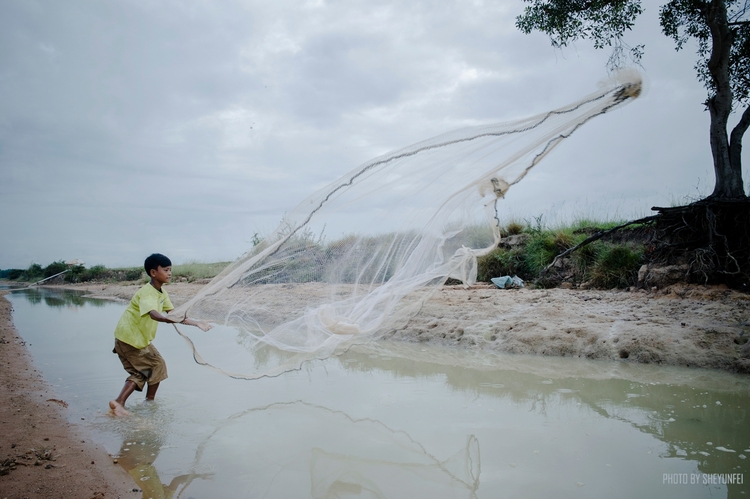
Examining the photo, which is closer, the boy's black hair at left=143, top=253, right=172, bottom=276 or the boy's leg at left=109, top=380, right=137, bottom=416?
the boy's leg at left=109, top=380, right=137, bottom=416

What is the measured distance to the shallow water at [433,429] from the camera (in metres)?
2.92

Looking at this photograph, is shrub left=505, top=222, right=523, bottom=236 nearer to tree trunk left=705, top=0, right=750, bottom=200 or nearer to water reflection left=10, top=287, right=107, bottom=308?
tree trunk left=705, top=0, right=750, bottom=200

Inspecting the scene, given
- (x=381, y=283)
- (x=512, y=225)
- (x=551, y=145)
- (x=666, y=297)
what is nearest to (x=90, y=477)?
(x=381, y=283)

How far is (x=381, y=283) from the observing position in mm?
4641

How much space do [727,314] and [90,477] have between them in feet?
22.4

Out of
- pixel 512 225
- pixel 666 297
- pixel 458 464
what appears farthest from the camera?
pixel 512 225

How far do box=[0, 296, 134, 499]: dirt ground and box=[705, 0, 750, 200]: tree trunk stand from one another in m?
9.16

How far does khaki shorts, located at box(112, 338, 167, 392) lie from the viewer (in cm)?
452

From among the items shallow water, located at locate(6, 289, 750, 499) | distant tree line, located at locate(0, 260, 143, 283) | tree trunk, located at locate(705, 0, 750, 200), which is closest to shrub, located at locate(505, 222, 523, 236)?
tree trunk, located at locate(705, 0, 750, 200)

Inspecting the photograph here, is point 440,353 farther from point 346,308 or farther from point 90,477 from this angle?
point 90,477

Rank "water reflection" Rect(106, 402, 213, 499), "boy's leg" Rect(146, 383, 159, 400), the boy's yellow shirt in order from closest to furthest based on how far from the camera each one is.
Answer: "water reflection" Rect(106, 402, 213, 499)
the boy's yellow shirt
"boy's leg" Rect(146, 383, 159, 400)

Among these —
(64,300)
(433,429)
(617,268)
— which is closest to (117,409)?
(433,429)

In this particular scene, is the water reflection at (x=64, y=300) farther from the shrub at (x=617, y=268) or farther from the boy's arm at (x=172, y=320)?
the shrub at (x=617, y=268)

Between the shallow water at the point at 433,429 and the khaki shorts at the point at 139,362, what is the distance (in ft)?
0.94
